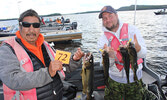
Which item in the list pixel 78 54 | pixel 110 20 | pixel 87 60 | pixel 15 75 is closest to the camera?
pixel 15 75

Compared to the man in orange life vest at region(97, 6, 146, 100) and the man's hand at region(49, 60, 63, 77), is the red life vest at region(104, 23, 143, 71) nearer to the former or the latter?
the man in orange life vest at region(97, 6, 146, 100)

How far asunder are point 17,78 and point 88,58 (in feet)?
4.22

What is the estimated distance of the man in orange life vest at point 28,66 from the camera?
1.99 metres

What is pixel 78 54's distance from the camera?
9.32 ft

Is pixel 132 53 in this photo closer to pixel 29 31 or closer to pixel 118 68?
pixel 118 68

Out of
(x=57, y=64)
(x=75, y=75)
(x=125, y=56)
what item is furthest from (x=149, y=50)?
(x=57, y=64)

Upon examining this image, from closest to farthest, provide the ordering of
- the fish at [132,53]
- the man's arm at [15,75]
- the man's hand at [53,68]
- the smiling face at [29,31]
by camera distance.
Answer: the man's arm at [15,75] < the man's hand at [53,68] < the smiling face at [29,31] < the fish at [132,53]

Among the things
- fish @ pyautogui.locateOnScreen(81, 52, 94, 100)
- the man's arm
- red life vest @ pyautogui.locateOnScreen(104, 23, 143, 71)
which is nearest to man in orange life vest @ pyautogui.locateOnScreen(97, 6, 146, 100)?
red life vest @ pyautogui.locateOnScreen(104, 23, 143, 71)

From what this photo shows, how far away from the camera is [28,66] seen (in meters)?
2.28

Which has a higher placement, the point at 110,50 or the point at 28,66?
the point at 110,50

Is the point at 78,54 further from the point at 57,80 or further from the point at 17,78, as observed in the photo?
the point at 17,78

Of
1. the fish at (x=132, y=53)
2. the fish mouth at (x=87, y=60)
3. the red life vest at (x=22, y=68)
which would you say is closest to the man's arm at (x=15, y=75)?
the red life vest at (x=22, y=68)

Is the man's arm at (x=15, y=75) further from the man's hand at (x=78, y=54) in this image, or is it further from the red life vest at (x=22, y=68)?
the man's hand at (x=78, y=54)

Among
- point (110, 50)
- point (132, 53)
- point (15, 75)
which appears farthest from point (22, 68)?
point (132, 53)
